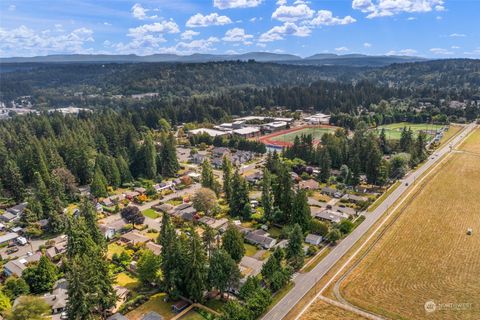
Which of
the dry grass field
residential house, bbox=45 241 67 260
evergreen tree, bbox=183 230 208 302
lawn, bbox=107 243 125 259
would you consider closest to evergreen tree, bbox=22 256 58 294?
residential house, bbox=45 241 67 260

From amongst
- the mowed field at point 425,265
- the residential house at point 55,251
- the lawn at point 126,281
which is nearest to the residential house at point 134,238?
the lawn at point 126,281

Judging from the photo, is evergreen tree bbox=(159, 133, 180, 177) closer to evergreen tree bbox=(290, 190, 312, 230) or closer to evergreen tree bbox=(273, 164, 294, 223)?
evergreen tree bbox=(273, 164, 294, 223)

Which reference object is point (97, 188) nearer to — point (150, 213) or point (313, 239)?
point (150, 213)

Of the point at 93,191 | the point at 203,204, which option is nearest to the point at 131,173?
the point at 93,191

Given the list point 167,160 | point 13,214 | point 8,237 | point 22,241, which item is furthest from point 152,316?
point 167,160

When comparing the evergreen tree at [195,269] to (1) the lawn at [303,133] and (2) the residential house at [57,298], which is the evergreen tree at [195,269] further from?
(1) the lawn at [303,133]
